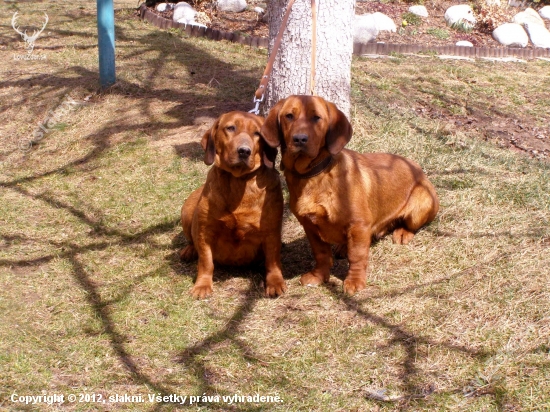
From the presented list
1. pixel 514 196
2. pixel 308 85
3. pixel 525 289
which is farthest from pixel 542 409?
pixel 308 85

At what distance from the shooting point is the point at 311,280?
516 centimetres

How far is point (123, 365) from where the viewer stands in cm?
414

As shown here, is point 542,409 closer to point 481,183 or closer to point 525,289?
point 525,289

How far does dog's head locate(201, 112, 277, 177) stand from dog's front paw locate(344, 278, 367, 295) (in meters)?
1.07

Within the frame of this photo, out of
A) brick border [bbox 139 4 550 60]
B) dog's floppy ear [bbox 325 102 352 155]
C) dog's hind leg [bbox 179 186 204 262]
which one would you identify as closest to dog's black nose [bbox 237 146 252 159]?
dog's floppy ear [bbox 325 102 352 155]

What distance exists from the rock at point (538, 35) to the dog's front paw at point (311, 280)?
1018 centimetres

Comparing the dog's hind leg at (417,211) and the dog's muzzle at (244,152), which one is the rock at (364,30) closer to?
the dog's hind leg at (417,211)

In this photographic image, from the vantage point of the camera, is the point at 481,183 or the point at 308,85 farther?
the point at 308,85

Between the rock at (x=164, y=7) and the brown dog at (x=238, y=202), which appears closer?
the brown dog at (x=238, y=202)

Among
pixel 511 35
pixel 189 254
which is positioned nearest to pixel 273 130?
pixel 189 254

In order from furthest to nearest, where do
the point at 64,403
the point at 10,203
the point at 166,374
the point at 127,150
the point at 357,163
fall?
the point at 127,150
the point at 10,203
the point at 357,163
the point at 166,374
the point at 64,403

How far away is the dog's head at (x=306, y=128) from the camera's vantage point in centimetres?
457

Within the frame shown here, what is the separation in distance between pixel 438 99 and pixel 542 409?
6.29 meters

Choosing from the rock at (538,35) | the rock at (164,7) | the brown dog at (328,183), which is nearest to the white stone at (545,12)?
the rock at (538,35)
